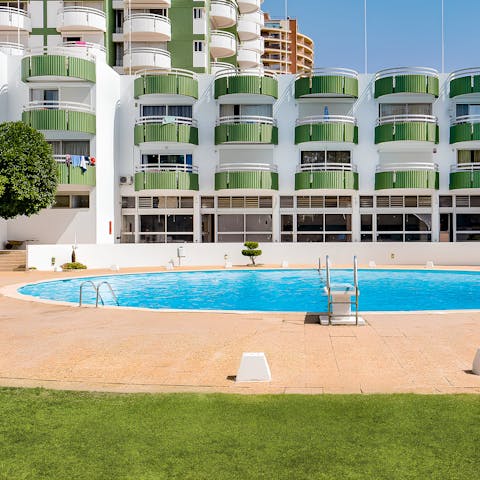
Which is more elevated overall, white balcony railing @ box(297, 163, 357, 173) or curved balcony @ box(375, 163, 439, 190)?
white balcony railing @ box(297, 163, 357, 173)

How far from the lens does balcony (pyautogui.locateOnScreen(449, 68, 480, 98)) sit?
117 ft

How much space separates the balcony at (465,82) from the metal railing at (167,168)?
1803 centimetres

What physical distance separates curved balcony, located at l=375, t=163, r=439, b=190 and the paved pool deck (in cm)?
2214

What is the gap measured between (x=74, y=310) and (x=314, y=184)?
2286 cm

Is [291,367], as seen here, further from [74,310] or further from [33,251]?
[33,251]

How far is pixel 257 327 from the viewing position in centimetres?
1277

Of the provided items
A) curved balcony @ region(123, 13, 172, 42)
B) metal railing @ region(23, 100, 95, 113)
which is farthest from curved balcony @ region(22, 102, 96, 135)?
curved balcony @ region(123, 13, 172, 42)

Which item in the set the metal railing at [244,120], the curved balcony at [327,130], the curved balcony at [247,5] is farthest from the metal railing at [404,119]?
the curved balcony at [247,5]

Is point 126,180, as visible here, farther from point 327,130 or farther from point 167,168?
point 327,130

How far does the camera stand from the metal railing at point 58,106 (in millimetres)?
34031

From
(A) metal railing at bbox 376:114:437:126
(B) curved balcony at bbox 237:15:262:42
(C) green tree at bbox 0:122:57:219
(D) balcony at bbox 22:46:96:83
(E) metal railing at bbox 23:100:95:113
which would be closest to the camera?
(C) green tree at bbox 0:122:57:219

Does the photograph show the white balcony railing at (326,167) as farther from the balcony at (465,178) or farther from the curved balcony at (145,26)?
the curved balcony at (145,26)

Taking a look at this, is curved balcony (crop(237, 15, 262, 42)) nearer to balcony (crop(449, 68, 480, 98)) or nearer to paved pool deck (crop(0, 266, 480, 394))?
balcony (crop(449, 68, 480, 98))

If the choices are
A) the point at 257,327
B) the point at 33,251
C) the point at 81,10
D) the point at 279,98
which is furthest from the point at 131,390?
the point at 81,10
